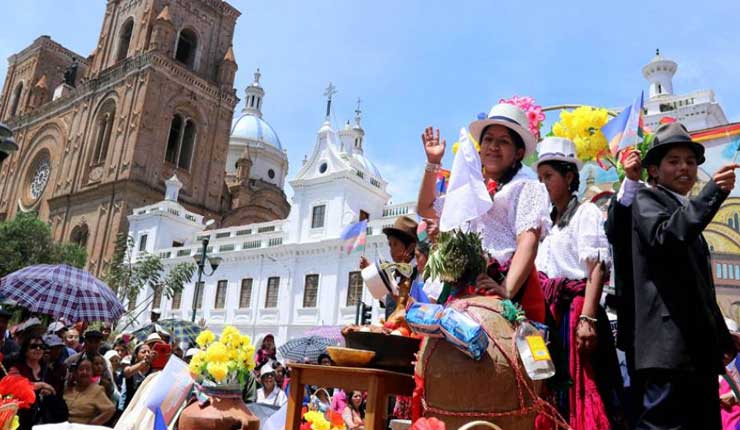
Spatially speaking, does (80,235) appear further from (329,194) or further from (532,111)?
(532,111)

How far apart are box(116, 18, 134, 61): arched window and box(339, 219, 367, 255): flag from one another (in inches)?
1043

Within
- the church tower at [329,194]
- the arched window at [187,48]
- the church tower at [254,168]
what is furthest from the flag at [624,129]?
the arched window at [187,48]

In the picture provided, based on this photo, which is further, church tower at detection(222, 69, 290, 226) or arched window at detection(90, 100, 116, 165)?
church tower at detection(222, 69, 290, 226)

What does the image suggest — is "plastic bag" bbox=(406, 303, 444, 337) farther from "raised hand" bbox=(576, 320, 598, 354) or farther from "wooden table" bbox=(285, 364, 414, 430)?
"raised hand" bbox=(576, 320, 598, 354)

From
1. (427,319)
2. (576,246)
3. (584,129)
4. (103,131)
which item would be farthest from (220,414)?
(103,131)

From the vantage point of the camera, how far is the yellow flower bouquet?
3807mm

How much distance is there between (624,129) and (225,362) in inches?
128

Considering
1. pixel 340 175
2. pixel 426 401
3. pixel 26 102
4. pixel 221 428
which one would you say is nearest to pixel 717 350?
pixel 426 401

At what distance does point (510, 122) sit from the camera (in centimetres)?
307

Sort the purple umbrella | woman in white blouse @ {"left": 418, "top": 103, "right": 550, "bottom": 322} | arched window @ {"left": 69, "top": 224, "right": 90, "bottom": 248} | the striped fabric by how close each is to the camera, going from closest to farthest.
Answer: woman in white blouse @ {"left": 418, "top": 103, "right": 550, "bottom": 322}, the purple umbrella, the striped fabric, arched window @ {"left": 69, "top": 224, "right": 90, "bottom": 248}

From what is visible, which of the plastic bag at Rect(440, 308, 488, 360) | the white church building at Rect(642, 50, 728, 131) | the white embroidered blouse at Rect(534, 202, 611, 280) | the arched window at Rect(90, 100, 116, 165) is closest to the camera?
the plastic bag at Rect(440, 308, 488, 360)

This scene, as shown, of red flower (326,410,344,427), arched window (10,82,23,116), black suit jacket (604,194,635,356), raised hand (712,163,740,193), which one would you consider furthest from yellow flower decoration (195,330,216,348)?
arched window (10,82,23,116)

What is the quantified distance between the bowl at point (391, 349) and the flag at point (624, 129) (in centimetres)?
219

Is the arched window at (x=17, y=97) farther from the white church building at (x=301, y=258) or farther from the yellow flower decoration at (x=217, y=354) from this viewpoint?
the yellow flower decoration at (x=217, y=354)
